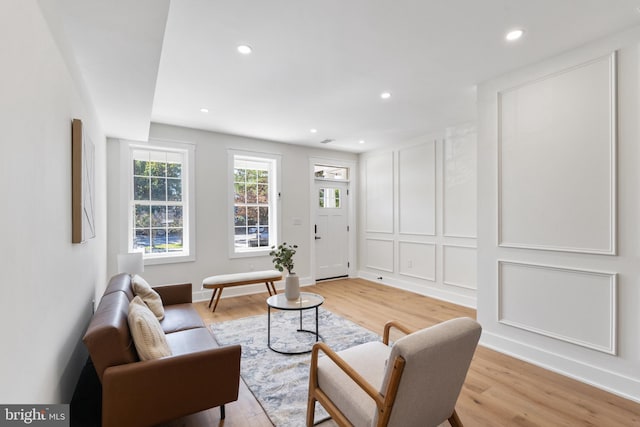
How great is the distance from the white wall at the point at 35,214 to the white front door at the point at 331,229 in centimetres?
426

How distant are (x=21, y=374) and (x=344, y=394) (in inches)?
51.3

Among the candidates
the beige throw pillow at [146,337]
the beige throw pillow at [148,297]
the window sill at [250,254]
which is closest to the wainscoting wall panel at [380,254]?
the window sill at [250,254]

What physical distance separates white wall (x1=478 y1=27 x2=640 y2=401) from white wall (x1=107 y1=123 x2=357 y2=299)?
3.15 m

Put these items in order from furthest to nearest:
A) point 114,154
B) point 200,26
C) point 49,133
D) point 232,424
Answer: point 114,154
point 200,26
point 232,424
point 49,133

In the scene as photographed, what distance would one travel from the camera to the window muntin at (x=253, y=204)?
4.91 meters

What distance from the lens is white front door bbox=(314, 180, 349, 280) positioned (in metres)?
5.81

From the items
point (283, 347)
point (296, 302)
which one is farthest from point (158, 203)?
point (283, 347)

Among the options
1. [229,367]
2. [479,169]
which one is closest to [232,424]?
[229,367]

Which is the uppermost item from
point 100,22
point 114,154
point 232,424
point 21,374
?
point 100,22

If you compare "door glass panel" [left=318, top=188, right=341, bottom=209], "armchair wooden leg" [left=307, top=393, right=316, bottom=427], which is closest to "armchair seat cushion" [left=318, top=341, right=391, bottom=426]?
"armchair wooden leg" [left=307, top=393, right=316, bottom=427]

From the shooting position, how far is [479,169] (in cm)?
303

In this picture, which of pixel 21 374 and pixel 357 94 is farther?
pixel 357 94

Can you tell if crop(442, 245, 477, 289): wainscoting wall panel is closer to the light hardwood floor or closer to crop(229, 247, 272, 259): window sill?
the light hardwood floor

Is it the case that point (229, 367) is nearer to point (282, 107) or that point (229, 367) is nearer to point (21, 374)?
point (21, 374)
